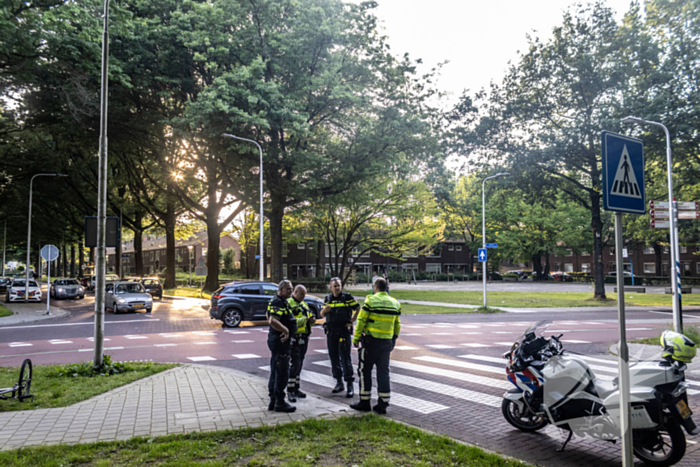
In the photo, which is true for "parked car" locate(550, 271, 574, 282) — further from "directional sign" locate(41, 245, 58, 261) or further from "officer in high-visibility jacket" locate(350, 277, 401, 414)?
"officer in high-visibility jacket" locate(350, 277, 401, 414)

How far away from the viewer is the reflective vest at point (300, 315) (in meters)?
7.08

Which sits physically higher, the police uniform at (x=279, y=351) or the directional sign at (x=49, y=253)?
the directional sign at (x=49, y=253)

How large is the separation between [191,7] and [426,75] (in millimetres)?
11563

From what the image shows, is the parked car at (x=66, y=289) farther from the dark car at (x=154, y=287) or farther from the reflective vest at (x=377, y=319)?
the reflective vest at (x=377, y=319)

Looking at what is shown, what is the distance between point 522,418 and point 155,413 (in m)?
4.49

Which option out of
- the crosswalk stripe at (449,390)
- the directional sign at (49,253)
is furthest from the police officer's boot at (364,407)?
the directional sign at (49,253)

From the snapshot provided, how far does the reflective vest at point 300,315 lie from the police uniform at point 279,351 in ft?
0.48

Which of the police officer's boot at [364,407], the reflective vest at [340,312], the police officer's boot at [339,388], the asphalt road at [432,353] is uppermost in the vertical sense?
the reflective vest at [340,312]

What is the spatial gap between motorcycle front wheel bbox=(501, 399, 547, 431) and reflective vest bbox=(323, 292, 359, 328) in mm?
2688

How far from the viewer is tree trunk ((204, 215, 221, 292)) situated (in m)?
34.7

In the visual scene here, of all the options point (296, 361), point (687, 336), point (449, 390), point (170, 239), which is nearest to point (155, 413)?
point (296, 361)

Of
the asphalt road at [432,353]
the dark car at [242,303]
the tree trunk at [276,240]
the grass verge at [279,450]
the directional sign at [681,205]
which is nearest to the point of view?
the grass verge at [279,450]

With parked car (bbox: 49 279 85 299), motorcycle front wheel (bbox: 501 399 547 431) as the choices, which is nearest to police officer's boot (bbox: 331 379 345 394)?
motorcycle front wheel (bbox: 501 399 547 431)

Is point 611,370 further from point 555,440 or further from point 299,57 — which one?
point 299,57
